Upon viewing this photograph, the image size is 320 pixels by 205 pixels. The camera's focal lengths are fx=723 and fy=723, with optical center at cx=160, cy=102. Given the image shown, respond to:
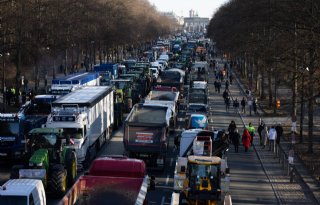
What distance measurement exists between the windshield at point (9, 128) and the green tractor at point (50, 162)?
385cm

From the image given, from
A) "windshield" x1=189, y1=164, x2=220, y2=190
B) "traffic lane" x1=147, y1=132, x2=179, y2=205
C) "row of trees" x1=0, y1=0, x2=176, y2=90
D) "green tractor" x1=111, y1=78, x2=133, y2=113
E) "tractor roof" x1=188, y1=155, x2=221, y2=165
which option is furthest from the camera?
"row of trees" x1=0, y1=0, x2=176, y2=90

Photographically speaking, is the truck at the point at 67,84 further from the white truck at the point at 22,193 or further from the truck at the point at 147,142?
the white truck at the point at 22,193

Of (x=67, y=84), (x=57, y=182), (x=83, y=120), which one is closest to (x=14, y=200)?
(x=57, y=182)

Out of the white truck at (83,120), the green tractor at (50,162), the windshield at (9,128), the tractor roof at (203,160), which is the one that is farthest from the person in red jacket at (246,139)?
the tractor roof at (203,160)

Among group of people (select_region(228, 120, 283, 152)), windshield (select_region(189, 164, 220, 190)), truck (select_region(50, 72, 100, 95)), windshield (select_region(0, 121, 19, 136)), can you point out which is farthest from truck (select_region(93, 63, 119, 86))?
windshield (select_region(189, 164, 220, 190))

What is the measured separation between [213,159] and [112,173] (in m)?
3.76

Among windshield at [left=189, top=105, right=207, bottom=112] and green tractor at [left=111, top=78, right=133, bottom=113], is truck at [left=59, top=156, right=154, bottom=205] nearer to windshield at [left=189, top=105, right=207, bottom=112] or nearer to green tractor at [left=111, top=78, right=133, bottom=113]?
windshield at [left=189, top=105, right=207, bottom=112]

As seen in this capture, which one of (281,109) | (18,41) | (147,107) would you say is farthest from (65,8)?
(147,107)

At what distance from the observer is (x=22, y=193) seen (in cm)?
2034

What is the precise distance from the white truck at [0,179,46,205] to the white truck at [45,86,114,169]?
8.11m

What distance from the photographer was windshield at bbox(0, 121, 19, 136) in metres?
32.2

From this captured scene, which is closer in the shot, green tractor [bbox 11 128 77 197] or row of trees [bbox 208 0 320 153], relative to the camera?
green tractor [bbox 11 128 77 197]

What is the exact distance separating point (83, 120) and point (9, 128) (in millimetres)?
3417

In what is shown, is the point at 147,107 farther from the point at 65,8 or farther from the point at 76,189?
the point at 65,8
